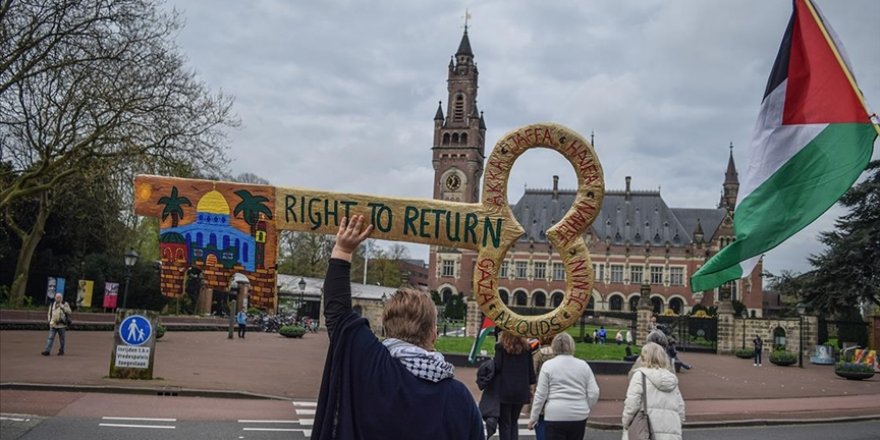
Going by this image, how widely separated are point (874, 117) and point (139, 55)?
18.4 meters

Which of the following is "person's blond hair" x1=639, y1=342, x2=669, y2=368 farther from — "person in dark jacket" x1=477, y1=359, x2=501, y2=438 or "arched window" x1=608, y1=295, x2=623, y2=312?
"arched window" x1=608, y1=295, x2=623, y2=312

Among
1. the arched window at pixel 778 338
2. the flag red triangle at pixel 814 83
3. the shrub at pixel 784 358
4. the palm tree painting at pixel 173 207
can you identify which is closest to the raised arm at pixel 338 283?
the palm tree painting at pixel 173 207

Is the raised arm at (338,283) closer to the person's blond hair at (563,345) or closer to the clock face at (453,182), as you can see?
the person's blond hair at (563,345)

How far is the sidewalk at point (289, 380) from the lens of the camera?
14.9 meters

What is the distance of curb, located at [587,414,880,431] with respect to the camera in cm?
1356

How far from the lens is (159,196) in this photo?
4562mm

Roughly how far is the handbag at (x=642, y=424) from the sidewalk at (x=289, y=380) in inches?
299

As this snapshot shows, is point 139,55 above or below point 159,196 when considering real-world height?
above

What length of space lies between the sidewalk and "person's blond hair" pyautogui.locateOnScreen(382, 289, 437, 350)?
38.1ft

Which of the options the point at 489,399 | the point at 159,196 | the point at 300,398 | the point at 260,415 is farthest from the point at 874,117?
the point at 300,398

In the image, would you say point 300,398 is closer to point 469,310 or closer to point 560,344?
point 560,344

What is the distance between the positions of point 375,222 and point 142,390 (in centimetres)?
1183

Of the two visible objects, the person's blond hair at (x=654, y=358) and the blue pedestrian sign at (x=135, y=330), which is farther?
the blue pedestrian sign at (x=135, y=330)

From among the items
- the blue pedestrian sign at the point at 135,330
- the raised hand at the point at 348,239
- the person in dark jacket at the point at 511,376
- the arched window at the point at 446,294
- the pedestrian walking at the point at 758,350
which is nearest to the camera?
the raised hand at the point at 348,239
